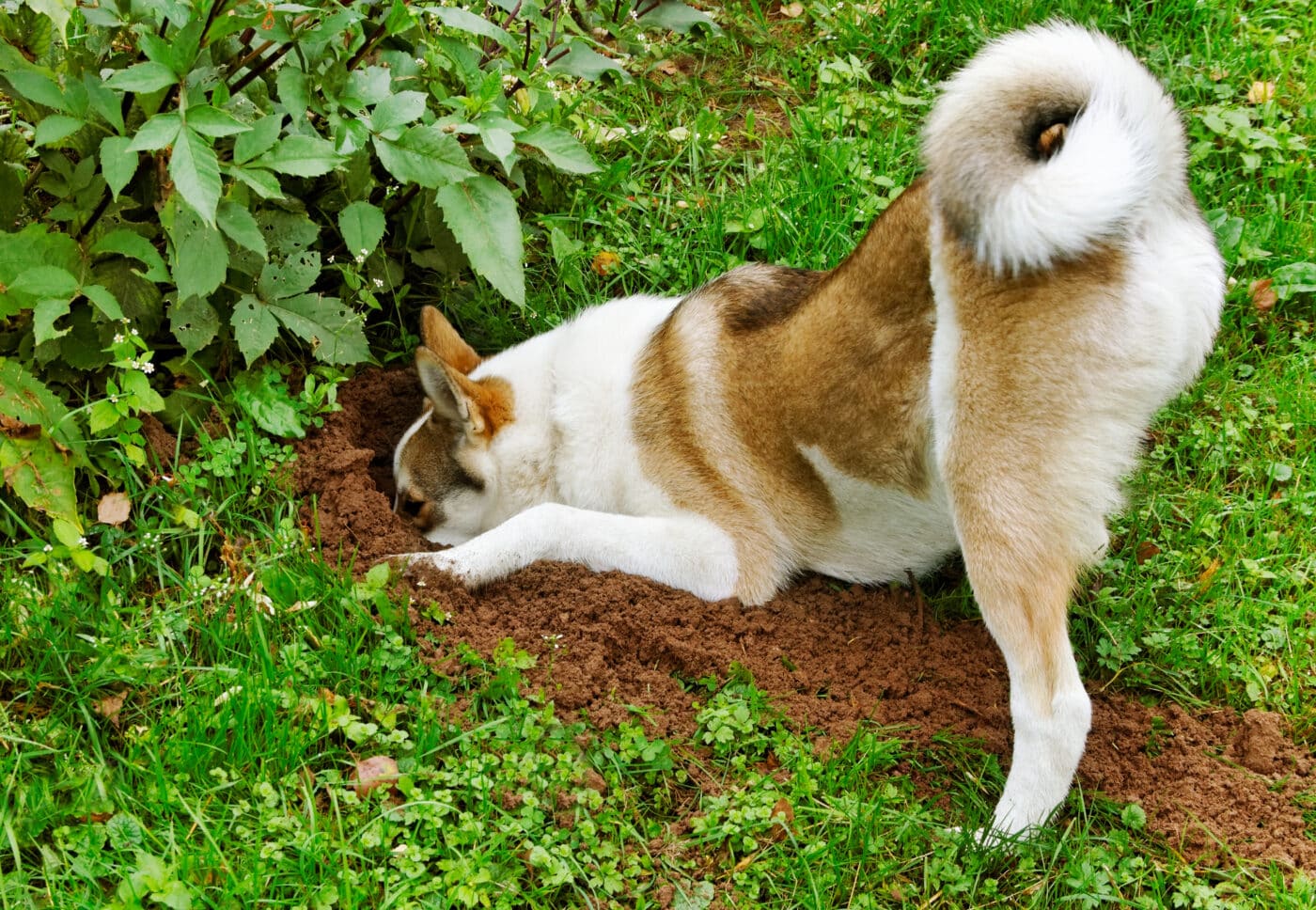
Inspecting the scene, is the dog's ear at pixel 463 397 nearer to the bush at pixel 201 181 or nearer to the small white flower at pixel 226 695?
the bush at pixel 201 181

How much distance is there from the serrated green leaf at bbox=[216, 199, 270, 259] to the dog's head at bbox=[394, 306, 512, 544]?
2.57ft

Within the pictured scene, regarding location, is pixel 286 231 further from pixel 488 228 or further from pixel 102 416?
pixel 102 416

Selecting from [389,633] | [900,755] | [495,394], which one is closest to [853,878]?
[900,755]

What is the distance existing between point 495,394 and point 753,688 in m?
1.47

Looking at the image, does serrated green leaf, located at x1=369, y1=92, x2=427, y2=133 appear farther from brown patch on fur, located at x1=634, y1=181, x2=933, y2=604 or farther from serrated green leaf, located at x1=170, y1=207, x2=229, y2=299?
brown patch on fur, located at x1=634, y1=181, x2=933, y2=604

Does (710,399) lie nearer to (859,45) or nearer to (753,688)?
(753,688)

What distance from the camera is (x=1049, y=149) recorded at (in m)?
3.10

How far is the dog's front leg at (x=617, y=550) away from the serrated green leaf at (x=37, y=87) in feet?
5.35

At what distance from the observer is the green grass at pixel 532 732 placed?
2824mm

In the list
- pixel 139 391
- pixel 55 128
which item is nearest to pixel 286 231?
pixel 139 391

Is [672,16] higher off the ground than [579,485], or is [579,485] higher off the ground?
[672,16]

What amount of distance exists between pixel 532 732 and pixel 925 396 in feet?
4.57

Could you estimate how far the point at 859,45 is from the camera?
17.7ft

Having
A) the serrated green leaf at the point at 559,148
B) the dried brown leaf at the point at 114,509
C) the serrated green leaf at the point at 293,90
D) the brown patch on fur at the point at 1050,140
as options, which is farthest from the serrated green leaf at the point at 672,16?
the dried brown leaf at the point at 114,509
